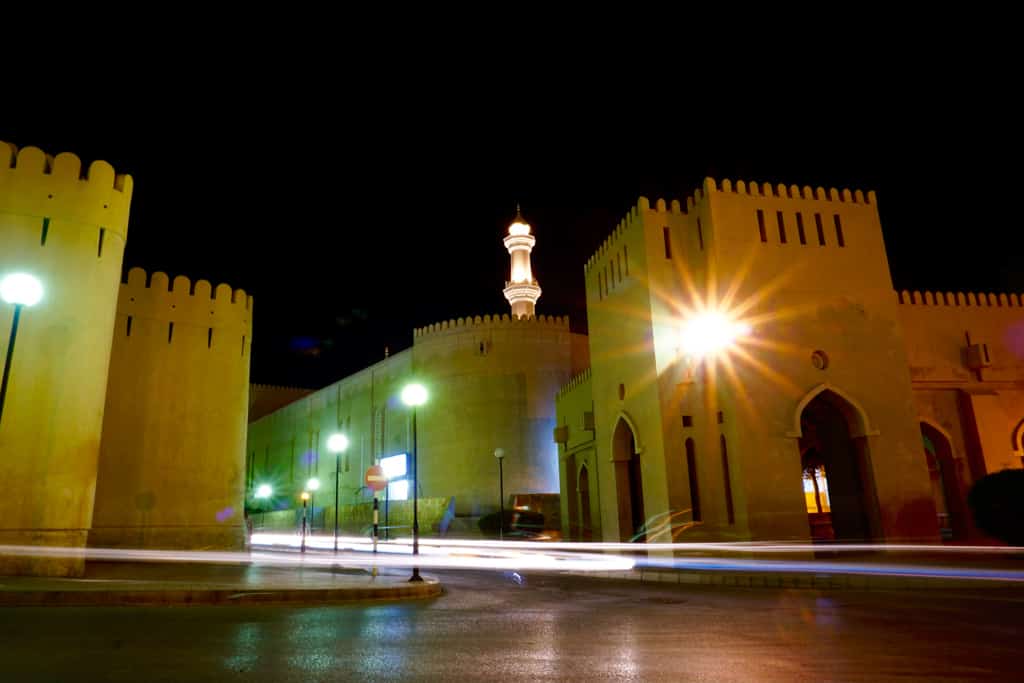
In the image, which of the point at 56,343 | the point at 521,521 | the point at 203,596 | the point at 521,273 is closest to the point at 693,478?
the point at 203,596

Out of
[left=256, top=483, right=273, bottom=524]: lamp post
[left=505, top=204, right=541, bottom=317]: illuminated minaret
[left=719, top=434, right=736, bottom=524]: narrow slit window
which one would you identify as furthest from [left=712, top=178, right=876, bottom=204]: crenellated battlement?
[left=256, top=483, right=273, bottom=524]: lamp post

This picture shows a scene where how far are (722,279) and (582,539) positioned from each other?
39.9ft

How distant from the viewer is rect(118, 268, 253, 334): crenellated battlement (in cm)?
1764

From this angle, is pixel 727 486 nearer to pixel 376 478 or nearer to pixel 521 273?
pixel 376 478

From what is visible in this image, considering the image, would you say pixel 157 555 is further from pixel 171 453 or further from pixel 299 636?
pixel 299 636

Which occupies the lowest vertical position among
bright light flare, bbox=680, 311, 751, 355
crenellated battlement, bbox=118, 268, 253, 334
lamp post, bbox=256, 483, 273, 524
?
lamp post, bbox=256, 483, 273, 524

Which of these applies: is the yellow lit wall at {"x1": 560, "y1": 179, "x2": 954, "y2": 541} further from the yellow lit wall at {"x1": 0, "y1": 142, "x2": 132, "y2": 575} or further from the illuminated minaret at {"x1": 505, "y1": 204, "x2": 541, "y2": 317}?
the illuminated minaret at {"x1": 505, "y1": 204, "x2": 541, "y2": 317}

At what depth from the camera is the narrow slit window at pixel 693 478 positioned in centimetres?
1753

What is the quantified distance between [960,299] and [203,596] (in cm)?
2349

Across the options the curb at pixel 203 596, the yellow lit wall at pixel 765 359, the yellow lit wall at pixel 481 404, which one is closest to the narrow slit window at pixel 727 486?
the yellow lit wall at pixel 765 359

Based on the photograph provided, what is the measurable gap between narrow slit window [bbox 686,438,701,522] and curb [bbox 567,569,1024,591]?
15.4 ft

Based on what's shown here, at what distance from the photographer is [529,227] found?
47312 mm

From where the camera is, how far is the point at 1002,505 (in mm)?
13875

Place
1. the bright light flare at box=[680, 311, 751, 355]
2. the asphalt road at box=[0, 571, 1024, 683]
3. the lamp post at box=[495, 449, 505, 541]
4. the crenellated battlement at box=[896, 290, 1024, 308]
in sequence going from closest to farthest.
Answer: the asphalt road at box=[0, 571, 1024, 683]
the bright light flare at box=[680, 311, 751, 355]
the crenellated battlement at box=[896, 290, 1024, 308]
the lamp post at box=[495, 449, 505, 541]
